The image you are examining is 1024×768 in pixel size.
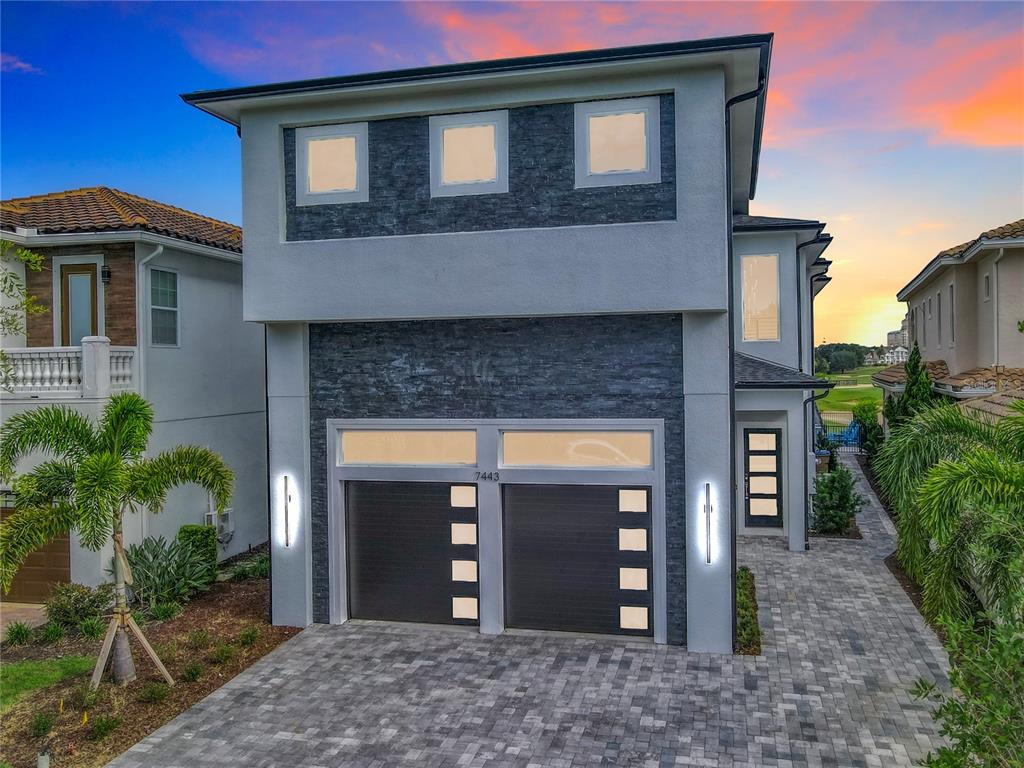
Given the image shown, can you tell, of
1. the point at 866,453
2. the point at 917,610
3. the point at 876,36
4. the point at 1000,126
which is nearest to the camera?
the point at 917,610

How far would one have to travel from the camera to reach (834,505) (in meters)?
16.1

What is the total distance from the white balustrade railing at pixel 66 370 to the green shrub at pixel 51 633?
12.0 ft

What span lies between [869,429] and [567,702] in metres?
26.2

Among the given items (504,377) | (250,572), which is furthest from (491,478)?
(250,572)

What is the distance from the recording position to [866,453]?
27.8 meters

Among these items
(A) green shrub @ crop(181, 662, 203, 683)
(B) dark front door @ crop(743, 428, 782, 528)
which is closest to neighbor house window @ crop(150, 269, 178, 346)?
(A) green shrub @ crop(181, 662, 203, 683)

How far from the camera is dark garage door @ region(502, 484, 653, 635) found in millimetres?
9906

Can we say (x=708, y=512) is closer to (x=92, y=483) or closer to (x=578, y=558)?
(x=578, y=558)

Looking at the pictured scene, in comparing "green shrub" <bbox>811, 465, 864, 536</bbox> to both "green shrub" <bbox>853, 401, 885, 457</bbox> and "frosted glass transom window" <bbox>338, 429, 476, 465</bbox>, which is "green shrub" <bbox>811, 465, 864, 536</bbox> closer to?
"green shrub" <bbox>853, 401, 885, 457</bbox>

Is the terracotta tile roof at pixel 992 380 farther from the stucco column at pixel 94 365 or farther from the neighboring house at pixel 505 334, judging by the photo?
the stucco column at pixel 94 365

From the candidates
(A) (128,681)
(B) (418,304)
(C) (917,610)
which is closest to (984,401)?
(C) (917,610)

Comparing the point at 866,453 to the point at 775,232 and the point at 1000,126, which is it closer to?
the point at 1000,126

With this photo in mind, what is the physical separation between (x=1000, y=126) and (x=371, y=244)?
15.1 m

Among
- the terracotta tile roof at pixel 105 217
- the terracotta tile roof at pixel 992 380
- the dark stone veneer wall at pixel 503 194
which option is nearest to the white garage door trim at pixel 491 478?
the dark stone veneer wall at pixel 503 194
